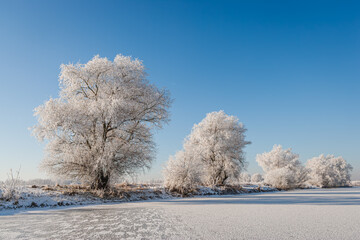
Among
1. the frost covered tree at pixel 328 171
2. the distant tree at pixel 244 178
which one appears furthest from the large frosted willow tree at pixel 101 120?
the frost covered tree at pixel 328 171

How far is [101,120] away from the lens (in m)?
14.5

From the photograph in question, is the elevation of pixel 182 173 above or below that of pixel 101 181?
above

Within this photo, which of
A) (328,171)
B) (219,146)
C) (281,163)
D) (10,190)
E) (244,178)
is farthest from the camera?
(328,171)

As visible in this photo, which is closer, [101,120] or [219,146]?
[101,120]

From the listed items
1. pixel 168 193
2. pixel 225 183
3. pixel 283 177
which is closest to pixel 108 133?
pixel 168 193

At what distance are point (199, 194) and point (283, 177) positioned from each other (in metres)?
20.9

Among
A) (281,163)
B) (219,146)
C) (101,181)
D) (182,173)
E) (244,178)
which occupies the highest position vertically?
(219,146)

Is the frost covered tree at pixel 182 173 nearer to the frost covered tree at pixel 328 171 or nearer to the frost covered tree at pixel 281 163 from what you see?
the frost covered tree at pixel 281 163

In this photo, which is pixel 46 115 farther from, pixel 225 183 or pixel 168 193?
pixel 225 183

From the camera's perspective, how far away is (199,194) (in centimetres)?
1966

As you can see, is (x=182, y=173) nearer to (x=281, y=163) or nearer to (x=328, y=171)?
(x=281, y=163)

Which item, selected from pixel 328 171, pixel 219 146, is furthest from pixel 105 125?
pixel 328 171

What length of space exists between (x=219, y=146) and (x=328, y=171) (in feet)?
141

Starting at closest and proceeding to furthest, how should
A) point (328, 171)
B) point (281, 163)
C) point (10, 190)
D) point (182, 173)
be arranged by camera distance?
1. point (10, 190)
2. point (182, 173)
3. point (281, 163)
4. point (328, 171)
